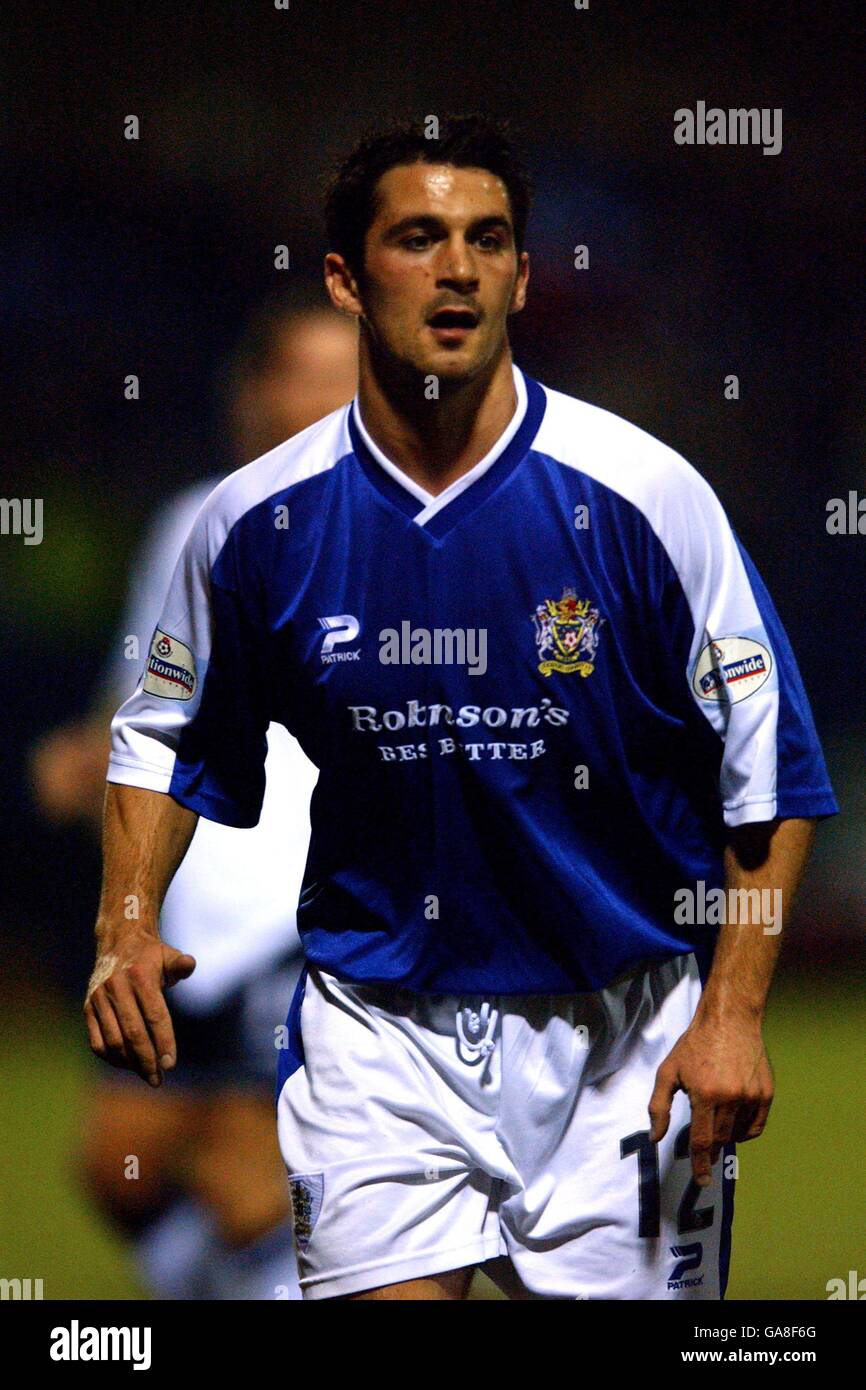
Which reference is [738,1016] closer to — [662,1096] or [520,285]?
[662,1096]

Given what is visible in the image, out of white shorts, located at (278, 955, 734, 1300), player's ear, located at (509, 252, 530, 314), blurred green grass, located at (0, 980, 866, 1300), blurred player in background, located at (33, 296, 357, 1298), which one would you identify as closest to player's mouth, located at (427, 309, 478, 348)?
player's ear, located at (509, 252, 530, 314)

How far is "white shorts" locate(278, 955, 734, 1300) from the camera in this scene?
2.75 metres

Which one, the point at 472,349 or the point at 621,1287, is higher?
the point at 472,349

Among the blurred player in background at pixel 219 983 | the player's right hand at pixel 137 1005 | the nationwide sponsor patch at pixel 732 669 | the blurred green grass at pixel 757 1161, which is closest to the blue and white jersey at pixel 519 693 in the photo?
the nationwide sponsor patch at pixel 732 669

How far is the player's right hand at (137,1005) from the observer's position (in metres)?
2.89

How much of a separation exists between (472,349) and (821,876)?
1213 millimetres

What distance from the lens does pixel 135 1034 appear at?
9.46 feet

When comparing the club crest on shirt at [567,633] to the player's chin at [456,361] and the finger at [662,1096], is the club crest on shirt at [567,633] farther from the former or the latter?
the finger at [662,1096]

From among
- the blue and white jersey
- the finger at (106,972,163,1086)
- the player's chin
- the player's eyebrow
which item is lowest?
the finger at (106,972,163,1086)

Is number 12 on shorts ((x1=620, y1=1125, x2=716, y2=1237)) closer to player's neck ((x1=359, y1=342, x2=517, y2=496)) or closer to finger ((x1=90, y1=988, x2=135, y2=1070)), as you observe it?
finger ((x1=90, y1=988, x2=135, y2=1070))

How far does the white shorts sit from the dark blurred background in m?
0.55

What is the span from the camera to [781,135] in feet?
10.9

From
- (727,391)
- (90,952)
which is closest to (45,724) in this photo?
(90,952)
